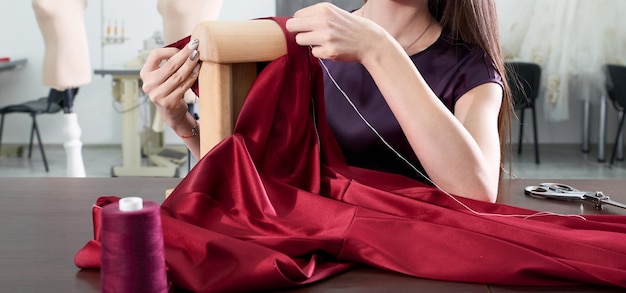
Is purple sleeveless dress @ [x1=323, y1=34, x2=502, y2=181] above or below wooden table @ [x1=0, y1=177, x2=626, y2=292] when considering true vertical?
above

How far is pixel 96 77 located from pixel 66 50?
3413 mm

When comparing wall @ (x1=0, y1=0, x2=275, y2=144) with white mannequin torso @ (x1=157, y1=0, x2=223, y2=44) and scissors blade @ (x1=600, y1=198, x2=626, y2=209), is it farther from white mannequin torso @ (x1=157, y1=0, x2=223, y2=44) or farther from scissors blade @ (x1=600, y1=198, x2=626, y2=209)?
scissors blade @ (x1=600, y1=198, x2=626, y2=209)

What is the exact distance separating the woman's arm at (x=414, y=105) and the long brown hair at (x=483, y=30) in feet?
0.59

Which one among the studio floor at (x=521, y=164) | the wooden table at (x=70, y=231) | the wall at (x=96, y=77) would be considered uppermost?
the wooden table at (x=70, y=231)

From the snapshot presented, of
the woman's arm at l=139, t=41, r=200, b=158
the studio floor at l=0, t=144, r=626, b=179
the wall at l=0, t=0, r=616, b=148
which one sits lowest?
the studio floor at l=0, t=144, r=626, b=179

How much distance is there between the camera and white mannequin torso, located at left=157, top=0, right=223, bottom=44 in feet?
10.4

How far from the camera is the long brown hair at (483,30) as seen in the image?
66.5 inches

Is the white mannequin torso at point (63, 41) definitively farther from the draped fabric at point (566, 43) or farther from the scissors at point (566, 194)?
the draped fabric at point (566, 43)

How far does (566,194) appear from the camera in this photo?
1.53 m

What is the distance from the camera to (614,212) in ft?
4.75

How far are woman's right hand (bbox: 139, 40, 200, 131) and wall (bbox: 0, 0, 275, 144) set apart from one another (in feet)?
17.9

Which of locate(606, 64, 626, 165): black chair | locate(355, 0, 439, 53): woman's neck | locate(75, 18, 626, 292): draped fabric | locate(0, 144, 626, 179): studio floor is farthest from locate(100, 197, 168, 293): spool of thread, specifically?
locate(606, 64, 626, 165): black chair

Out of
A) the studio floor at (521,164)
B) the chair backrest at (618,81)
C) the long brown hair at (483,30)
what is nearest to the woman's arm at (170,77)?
the long brown hair at (483,30)

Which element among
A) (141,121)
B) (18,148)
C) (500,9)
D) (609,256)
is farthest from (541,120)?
(609,256)
